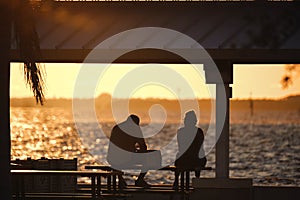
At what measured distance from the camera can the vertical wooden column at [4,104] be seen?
12.1 m

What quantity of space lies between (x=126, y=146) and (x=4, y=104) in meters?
5.01

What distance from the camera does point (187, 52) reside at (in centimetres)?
1638

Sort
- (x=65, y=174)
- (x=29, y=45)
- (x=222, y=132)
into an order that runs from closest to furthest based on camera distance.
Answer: (x=29, y=45) → (x=65, y=174) → (x=222, y=132)

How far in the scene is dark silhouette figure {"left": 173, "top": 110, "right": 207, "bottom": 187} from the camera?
17.0m

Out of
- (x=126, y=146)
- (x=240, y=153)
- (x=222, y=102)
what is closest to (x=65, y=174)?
(x=126, y=146)

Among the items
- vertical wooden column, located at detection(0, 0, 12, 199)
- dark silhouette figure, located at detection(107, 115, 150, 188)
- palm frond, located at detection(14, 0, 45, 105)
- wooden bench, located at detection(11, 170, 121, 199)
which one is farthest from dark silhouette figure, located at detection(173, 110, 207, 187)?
vertical wooden column, located at detection(0, 0, 12, 199)

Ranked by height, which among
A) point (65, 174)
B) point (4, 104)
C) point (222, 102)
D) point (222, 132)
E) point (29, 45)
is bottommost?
point (65, 174)

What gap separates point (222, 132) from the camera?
17.3 metres

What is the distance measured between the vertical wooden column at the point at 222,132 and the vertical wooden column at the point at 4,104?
567 centimetres

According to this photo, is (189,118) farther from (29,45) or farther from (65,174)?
(29,45)

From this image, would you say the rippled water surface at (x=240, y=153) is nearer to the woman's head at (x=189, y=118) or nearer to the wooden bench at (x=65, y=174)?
the woman's head at (x=189, y=118)

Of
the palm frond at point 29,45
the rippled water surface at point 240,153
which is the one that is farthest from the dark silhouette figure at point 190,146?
the rippled water surface at point 240,153

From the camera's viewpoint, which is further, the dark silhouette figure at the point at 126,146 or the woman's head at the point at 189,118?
the woman's head at the point at 189,118

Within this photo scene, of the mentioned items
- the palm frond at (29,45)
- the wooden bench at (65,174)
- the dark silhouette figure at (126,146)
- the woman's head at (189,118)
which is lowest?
the wooden bench at (65,174)
